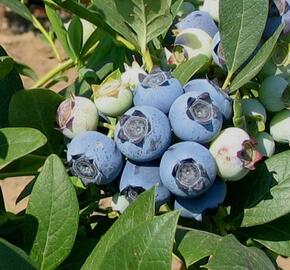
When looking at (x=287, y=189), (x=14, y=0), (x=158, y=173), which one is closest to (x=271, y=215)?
(x=287, y=189)

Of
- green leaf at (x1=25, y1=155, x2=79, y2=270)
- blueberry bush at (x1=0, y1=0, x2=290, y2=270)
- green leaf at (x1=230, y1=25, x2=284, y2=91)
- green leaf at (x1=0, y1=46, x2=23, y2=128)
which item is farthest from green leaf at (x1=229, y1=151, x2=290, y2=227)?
green leaf at (x1=0, y1=46, x2=23, y2=128)

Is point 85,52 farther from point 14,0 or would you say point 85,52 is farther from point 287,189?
point 287,189

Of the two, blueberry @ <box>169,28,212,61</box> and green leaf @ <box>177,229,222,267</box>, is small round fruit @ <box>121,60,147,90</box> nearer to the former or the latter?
blueberry @ <box>169,28,212,61</box>

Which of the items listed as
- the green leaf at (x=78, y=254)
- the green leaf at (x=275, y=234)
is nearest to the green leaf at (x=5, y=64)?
the green leaf at (x=78, y=254)

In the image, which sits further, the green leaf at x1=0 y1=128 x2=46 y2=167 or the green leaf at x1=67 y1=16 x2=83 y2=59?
the green leaf at x1=67 y1=16 x2=83 y2=59

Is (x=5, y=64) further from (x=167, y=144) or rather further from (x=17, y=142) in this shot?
(x=167, y=144)

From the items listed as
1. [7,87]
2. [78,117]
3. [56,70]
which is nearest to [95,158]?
[78,117]
